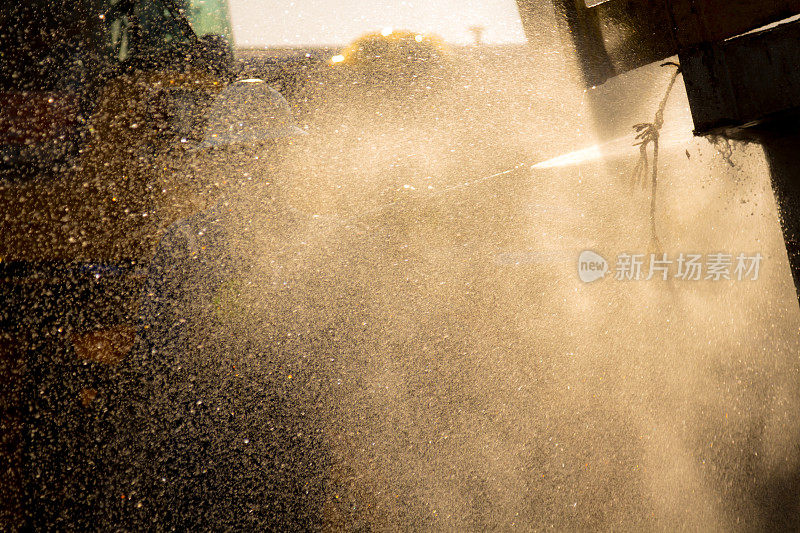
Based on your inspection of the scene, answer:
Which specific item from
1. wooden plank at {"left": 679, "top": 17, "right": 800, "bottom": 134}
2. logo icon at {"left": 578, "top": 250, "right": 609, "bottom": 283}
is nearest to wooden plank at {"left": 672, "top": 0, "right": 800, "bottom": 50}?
wooden plank at {"left": 679, "top": 17, "right": 800, "bottom": 134}

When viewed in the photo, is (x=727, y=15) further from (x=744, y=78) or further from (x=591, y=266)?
(x=591, y=266)

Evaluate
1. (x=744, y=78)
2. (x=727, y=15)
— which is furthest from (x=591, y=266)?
(x=727, y=15)

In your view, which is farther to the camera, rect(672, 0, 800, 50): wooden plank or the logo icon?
the logo icon

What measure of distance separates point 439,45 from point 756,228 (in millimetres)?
1518

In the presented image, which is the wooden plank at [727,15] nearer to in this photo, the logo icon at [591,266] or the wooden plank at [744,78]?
the wooden plank at [744,78]

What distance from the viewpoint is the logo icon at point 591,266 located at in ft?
5.32

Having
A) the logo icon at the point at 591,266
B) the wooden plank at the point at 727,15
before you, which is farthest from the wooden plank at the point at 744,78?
the logo icon at the point at 591,266

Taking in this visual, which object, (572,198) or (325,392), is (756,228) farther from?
(325,392)

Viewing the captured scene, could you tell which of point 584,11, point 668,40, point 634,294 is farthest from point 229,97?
point 634,294

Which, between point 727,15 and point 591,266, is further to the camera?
point 591,266

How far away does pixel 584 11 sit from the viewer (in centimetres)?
140

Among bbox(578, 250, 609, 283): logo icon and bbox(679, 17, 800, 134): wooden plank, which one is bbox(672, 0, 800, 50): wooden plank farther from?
bbox(578, 250, 609, 283): logo icon

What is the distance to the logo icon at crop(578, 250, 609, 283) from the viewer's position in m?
1.62

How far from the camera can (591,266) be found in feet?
5.36
